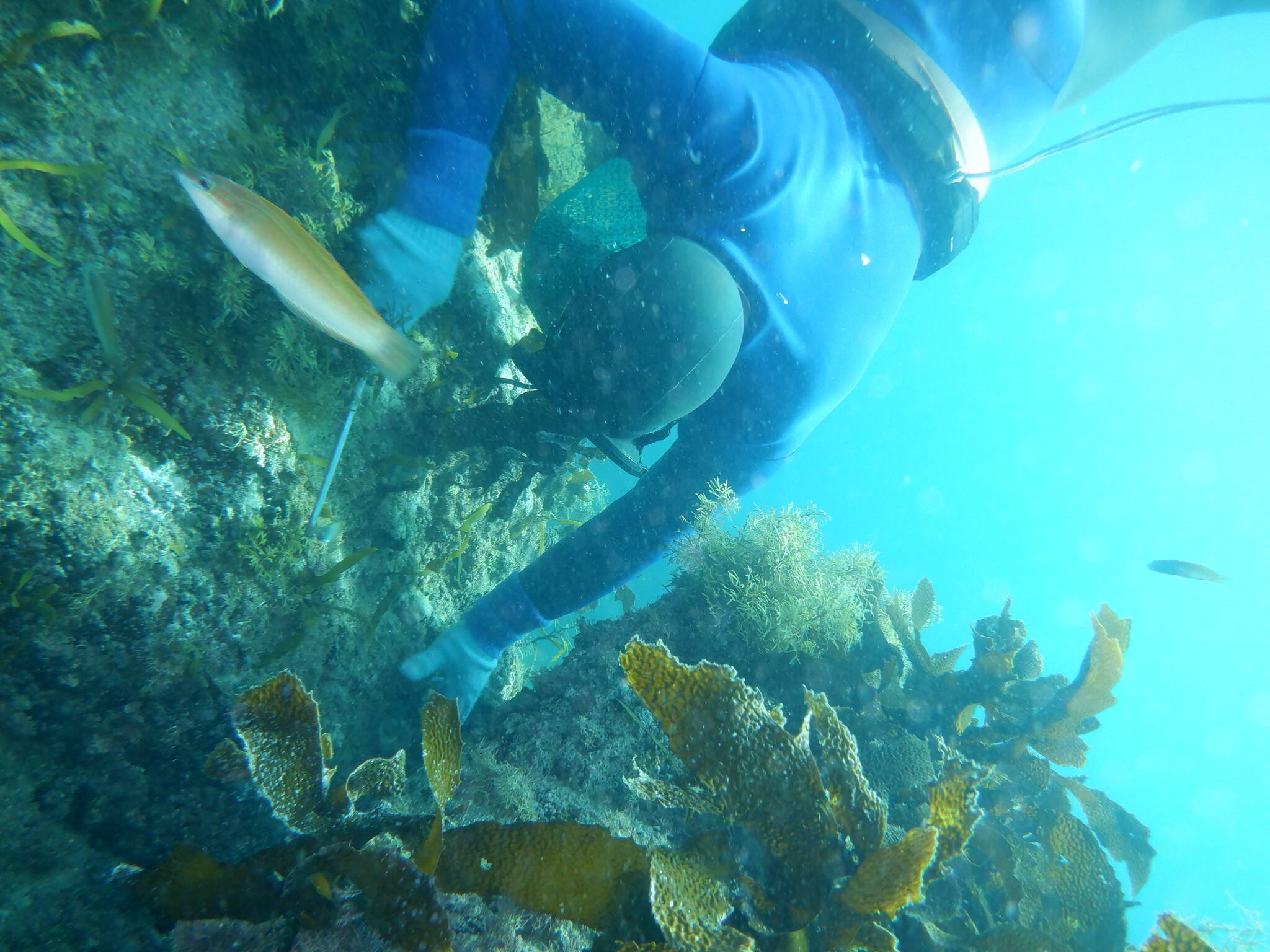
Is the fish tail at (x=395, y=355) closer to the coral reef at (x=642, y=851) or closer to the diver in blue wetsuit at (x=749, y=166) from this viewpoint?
the diver in blue wetsuit at (x=749, y=166)

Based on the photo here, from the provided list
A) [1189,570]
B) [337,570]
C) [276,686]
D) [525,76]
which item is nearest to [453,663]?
[337,570]

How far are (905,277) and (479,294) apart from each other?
96.3 inches

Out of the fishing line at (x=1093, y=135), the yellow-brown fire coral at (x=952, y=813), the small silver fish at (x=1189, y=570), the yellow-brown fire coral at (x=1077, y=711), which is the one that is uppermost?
the small silver fish at (x=1189, y=570)

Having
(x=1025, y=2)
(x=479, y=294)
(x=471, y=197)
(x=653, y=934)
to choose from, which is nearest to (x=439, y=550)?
(x=479, y=294)

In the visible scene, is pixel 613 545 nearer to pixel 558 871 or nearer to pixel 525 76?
pixel 558 871

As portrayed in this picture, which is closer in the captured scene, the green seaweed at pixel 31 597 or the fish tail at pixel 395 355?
the green seaweed at pixel 31 597

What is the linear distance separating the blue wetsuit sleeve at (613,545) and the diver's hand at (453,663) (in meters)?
0.07

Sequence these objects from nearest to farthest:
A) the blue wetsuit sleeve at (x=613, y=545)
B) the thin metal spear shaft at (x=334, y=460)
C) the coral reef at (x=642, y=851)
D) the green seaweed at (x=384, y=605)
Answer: the coral reef at (x=642, y=851)
the thin metal spear shaft at (x=334, y=460)
the green seaweed at (x=384, y=605)
the blue wetsuit sleeve at (x=613, y=545)

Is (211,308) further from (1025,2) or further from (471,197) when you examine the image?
(1025,2)

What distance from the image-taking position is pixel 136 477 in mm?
1636

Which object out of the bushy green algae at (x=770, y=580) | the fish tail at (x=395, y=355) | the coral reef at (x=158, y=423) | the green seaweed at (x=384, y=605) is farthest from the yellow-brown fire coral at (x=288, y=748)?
the bushy green algae at (x=770, y=580)

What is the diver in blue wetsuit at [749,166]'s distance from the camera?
1985mm

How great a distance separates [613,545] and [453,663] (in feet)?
3.82

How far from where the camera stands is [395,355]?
62.2 inches
